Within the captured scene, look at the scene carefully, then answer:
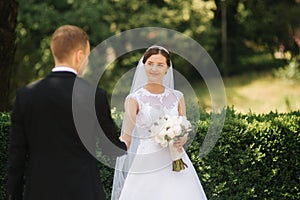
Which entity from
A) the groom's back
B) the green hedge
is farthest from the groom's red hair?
the green hedge

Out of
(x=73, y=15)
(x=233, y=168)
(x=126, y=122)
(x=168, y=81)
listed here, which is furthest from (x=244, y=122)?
(x=73, y=15)

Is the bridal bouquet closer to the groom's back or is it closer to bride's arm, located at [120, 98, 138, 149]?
bride's arm, located at [120, 98, 138, 149]

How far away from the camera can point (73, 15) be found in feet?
44.4

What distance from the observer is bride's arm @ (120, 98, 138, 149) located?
14.4ft

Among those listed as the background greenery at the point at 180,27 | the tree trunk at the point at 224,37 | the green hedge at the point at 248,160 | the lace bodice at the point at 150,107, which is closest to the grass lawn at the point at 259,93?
the background greenery at the point at 180,27

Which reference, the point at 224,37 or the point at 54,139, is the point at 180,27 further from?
the point at 54,139

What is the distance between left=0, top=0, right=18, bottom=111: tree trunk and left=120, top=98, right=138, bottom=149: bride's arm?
7.57 ft

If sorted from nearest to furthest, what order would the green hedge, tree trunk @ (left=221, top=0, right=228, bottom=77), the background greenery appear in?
the green hedge, the background greenery, tree trunk @ (left=221, top=0, right=228, bottom=77)

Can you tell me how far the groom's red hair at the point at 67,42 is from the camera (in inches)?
126

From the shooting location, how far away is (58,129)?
3.23m

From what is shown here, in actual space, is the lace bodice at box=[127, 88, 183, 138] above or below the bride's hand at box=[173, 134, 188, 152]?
above

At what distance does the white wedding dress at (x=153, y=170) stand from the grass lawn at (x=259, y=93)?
9.24m

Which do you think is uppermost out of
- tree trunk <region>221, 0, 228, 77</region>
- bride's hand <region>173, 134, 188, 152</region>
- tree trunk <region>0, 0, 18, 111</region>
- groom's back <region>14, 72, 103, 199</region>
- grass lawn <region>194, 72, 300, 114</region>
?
tree trunk <region>221, 0, 228, 77</region>

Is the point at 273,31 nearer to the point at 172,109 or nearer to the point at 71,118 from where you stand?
the point at 172,109
